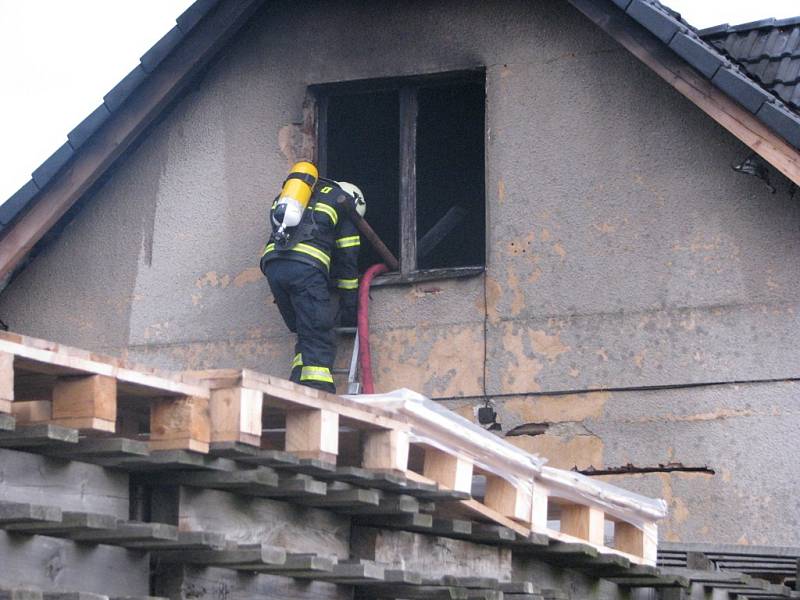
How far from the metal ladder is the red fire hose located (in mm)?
39

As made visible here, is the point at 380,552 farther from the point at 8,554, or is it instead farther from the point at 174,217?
the point at 174,217

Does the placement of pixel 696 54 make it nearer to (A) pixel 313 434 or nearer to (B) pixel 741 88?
(B) pixel 741 88

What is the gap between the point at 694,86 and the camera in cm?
1037

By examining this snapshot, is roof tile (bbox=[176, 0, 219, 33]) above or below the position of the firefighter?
above

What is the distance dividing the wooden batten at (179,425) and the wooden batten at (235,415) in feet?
0.13

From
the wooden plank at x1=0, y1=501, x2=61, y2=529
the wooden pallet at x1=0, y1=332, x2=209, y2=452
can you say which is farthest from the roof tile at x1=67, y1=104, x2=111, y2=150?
the wooden plank at x1=0, y1=501, x2=61, y2=529

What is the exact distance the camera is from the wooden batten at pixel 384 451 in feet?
19.7

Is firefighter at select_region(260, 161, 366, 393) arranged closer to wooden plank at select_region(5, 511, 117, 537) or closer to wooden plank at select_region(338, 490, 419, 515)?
wooden plank at select_region(338, 490, 419, 515)

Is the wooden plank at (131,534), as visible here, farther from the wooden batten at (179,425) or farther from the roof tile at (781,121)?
the roof tile at (781,121)

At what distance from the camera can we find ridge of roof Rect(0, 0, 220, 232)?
1174 centimetres

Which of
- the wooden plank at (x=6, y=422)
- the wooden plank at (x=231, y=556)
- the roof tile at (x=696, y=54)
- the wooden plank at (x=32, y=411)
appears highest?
the roof tile at (x=696, y=54)

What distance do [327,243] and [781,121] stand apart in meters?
3.26

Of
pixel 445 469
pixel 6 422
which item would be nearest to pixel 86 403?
pixel 6 422

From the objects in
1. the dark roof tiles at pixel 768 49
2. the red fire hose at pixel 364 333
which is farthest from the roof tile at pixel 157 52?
the dark roof tiles at pixel 768 49
